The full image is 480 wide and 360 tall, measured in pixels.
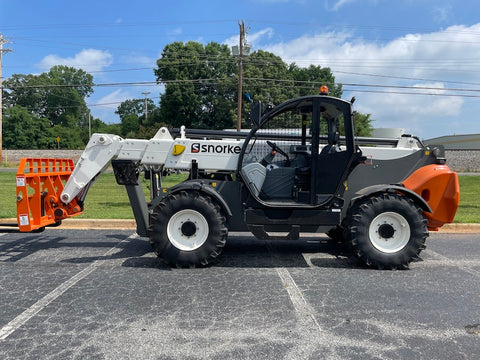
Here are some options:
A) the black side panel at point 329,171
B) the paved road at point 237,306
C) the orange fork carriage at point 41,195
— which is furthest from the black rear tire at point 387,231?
the orange fork carriage at point 41,195

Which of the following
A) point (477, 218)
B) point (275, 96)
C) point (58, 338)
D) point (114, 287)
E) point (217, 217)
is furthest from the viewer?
point (275, 96)

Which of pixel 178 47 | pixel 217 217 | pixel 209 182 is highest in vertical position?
pixel 178 47

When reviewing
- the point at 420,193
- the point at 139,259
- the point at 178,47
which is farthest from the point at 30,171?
the point at 178,47

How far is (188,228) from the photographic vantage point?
5094 millimetres

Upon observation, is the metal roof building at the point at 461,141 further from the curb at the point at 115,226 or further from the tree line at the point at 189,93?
the curb at the point at 115,226

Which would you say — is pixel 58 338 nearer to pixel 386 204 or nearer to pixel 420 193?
pixel 386 204

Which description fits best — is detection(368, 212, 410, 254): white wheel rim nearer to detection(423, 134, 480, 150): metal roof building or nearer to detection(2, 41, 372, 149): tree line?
detection(2, 41, 372, 149): tree line

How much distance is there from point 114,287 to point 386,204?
3.69 metres

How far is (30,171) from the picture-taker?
535cm

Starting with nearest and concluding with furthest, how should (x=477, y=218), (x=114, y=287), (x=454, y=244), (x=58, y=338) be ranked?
(x=58, y=338) → (x=114, y=287) → (x=454, y=244) → (x=477, y=218)

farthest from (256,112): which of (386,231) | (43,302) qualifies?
(43,302)

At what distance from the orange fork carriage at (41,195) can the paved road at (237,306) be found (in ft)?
2.00

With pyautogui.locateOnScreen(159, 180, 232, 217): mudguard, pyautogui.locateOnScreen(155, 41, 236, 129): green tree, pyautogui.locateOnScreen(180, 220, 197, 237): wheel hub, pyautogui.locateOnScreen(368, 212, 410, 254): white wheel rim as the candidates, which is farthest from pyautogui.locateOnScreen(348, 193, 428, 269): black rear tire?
pyautogui.locateOnScreen(155, 41, 236, 129): green tree

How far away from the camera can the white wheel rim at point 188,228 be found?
507 cm
